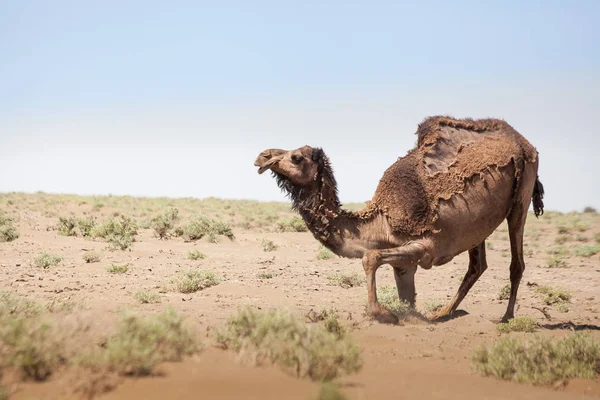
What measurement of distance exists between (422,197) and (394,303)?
2279mm

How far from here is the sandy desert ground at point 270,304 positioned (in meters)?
5.08

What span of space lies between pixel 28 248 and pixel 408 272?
12.4 meters

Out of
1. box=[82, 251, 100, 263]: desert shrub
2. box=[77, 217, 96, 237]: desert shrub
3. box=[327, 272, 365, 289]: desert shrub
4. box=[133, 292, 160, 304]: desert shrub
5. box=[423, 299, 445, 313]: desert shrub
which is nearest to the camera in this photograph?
box=[133, 292, 160, 304]: desert shrub

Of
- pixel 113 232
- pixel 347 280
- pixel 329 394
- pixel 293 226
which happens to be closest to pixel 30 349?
pixel 329 394

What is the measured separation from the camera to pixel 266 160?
31.0ft

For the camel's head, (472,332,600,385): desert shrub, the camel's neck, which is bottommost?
(472,332,600,385): desert shrub

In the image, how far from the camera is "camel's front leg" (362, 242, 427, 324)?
30.5 feet

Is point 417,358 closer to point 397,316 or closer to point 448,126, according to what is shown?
point 397,316

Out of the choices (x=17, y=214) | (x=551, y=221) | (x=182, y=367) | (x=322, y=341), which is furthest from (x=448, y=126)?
(x=551, y=221)

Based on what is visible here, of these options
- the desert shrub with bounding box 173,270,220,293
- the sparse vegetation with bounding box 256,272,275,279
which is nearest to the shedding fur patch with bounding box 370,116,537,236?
the desert shrub with bounding box 173,270,220,293

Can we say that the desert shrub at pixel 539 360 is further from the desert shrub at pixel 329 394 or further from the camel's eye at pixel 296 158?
the camel's eye at pixel 296 158

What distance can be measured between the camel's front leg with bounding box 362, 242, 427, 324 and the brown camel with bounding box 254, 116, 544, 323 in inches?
0.6

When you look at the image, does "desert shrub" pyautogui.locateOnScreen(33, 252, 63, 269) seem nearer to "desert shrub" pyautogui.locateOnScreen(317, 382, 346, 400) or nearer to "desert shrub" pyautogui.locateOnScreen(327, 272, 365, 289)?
"desert shrub" pyautogui.locateOnScreen(327, 272, 365, 289)

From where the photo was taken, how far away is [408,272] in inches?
416
